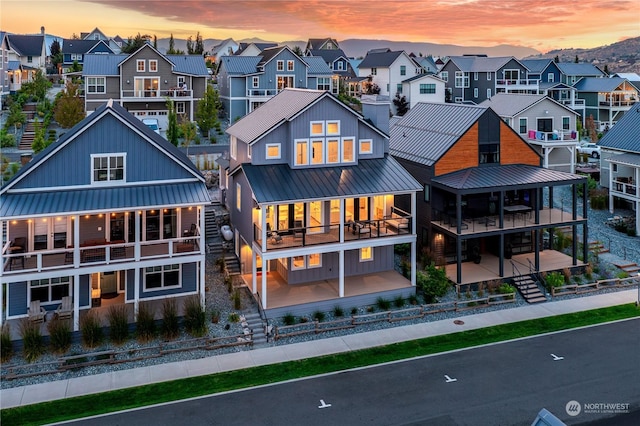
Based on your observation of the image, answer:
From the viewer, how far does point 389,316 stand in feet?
78.3

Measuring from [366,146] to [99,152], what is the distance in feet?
44.5

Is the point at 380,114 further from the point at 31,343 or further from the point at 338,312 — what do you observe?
the point at 31,343

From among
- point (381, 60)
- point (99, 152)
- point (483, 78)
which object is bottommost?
point (99, 152)

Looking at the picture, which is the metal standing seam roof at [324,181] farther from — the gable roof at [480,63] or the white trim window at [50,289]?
the gable roof at [480,63]

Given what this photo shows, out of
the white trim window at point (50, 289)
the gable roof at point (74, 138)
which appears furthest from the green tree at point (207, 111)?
the white trim window at point (50, 289)

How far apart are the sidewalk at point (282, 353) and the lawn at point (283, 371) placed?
1.36 feet

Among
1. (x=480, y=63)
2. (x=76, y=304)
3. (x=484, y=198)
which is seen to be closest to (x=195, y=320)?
(x=76, y=304)

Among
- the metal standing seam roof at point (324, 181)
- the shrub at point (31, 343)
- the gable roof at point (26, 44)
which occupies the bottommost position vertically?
the shrub at point (31, 343)

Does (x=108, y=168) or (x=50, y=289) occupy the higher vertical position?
(x=108, y=168)

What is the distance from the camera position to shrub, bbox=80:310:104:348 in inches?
828

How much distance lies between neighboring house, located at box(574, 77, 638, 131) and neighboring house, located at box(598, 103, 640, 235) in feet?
110

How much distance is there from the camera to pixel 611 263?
31.2 m

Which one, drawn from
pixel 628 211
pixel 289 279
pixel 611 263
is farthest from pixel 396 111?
pixel 289 279

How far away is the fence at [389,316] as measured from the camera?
74.9 ft
